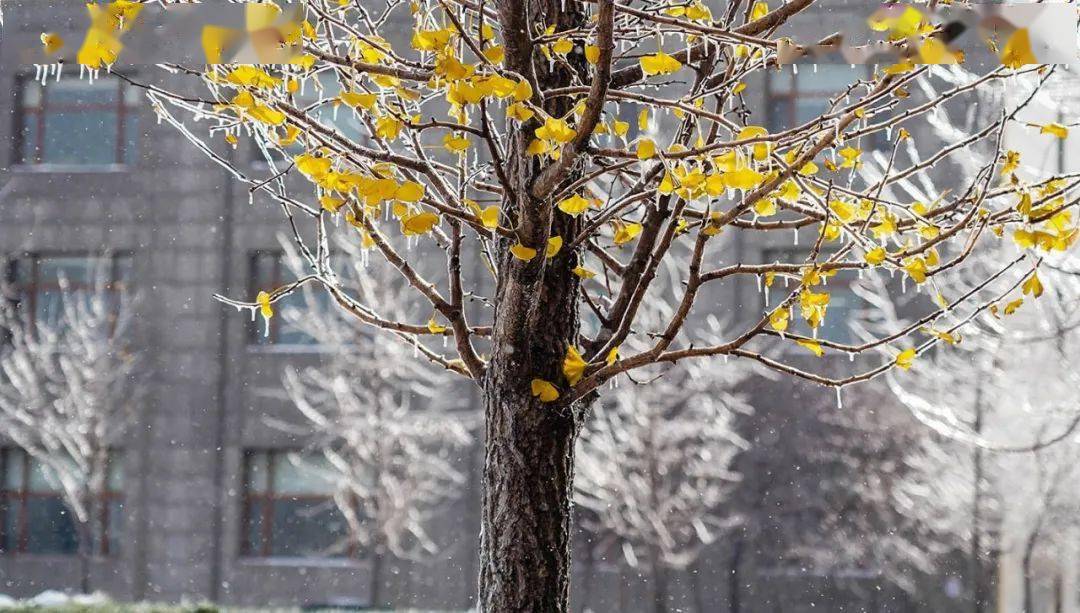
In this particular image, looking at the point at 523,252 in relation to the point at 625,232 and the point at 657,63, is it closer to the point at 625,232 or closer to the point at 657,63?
the point at 657,63

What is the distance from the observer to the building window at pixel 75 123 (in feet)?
54.5

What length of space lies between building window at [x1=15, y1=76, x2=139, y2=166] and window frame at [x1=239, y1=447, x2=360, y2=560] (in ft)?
16.1

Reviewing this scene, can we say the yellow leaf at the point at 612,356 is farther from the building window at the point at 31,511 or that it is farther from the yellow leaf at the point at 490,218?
the building window at the point at 31,511

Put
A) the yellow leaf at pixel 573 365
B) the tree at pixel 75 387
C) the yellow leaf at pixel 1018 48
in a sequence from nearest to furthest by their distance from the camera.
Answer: the yellow leaf at pixel 1018 48 → the yellow leaf at pixel 573 365 → the tree at pixel 75 387

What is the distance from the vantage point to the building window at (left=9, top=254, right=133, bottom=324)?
16.2 meters

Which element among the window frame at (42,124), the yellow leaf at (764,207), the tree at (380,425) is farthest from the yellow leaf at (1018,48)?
the window frame at (42,124)

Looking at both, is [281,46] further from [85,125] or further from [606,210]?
[85,125]

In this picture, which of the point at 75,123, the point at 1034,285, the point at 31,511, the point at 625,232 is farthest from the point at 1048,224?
the point at 31,511

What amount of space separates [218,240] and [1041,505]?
10875mm

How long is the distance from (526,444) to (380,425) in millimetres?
11411

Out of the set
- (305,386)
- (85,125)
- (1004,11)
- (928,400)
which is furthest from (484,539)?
(85,125)

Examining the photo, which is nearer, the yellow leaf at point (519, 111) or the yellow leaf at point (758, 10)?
the yellow leaf at point (519, 111)

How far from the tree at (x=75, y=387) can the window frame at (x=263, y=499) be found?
5.89 ft

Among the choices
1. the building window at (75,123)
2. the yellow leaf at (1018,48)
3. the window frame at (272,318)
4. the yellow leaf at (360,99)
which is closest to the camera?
the yellow leaf at (1018,48)
